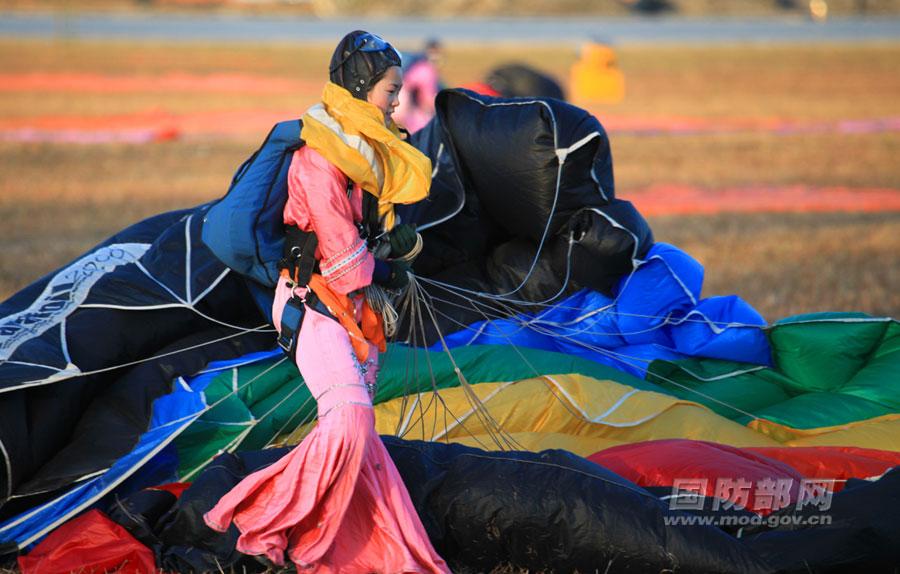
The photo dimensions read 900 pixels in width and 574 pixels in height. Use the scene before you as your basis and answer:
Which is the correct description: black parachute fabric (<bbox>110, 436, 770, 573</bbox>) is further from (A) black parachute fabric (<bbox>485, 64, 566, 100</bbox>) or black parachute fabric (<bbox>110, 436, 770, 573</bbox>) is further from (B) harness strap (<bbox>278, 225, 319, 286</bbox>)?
(A) black parachute fabric (<bbox>485, 64, 566, 100</bbox>)

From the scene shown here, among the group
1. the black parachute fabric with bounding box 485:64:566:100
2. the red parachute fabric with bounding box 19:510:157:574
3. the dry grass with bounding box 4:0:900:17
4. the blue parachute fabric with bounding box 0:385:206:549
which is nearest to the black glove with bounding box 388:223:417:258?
the blue parachute fabric with bounding box 0:385:206:549

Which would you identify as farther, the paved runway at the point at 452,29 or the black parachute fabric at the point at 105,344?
the paved runway at the point at 452,29

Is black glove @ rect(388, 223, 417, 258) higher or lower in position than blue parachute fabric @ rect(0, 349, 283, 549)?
higher

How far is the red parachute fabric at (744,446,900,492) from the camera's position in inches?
145

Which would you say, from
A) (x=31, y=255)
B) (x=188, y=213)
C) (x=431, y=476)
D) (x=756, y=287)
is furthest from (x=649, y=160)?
(x=431, y=476)

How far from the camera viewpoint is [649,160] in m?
13.2

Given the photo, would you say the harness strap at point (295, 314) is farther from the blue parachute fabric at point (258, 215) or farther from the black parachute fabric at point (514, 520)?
the black parachute fabric at point (514, 520)

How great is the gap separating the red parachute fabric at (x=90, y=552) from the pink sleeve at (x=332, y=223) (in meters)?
1.02

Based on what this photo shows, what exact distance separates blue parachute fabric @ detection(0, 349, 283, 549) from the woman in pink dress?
2.33ft

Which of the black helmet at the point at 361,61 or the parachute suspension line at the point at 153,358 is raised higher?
the black helmet at the point at 361,61

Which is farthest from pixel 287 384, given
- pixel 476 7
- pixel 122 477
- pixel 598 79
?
pixel 476 7

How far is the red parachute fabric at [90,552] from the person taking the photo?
3.43 m

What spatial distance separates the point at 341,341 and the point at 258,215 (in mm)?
606

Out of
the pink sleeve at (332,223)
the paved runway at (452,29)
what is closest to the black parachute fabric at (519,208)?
the pink sleeve at (332,223)
